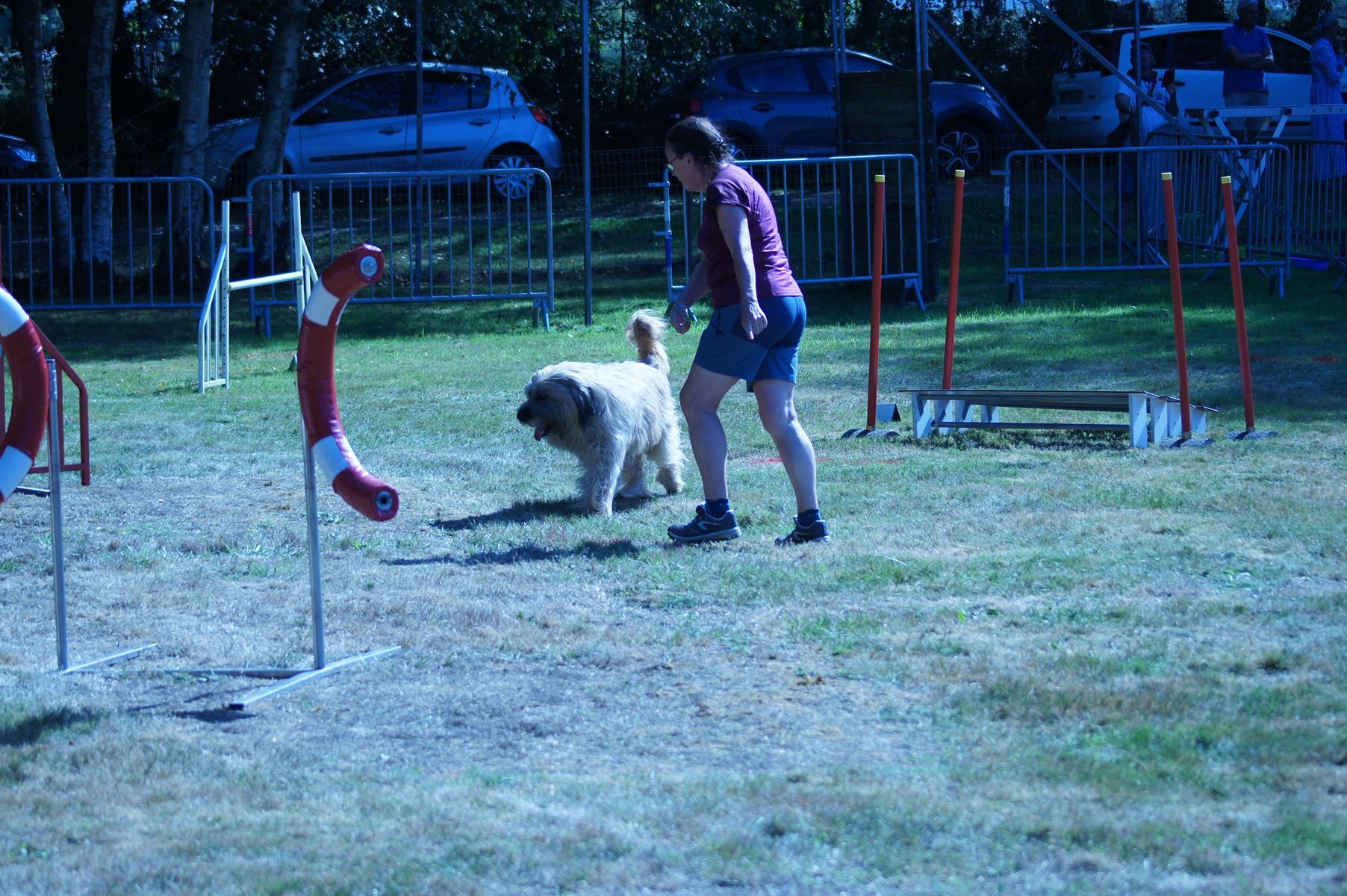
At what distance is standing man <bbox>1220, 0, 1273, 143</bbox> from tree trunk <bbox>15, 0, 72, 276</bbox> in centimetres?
1319

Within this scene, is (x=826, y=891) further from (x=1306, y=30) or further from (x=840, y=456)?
(x=1306, y=30)

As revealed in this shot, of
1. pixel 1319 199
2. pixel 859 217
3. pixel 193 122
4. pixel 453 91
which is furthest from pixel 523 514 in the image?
pixel 453 91

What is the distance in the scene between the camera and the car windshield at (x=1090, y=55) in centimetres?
2070

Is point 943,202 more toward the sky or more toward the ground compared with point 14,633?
more toward the sky

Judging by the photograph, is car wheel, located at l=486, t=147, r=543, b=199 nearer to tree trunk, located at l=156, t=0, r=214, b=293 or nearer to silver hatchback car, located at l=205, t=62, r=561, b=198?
silver hatchback car, located at l=205, t=62, r=561, b=198

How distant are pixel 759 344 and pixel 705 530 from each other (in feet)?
2.68

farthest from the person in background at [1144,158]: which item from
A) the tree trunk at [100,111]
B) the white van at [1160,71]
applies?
the tree trunk at [100,111]

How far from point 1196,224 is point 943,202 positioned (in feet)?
13.9

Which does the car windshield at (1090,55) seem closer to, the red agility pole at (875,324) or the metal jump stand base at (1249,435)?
the red agility pole at (875,324)

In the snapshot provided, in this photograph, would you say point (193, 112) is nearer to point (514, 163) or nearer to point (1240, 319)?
point (514, 163)

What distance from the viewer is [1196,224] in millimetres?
15602

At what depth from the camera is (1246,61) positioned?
1728 cm

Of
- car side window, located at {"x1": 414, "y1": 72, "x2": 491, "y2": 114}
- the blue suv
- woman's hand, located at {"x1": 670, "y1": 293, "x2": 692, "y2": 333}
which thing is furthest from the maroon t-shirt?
car side window, located at {"x1": 414, "y1": 72, "x2": 491, "y2": 114}

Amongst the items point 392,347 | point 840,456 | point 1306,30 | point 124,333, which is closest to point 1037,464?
point 840,456
